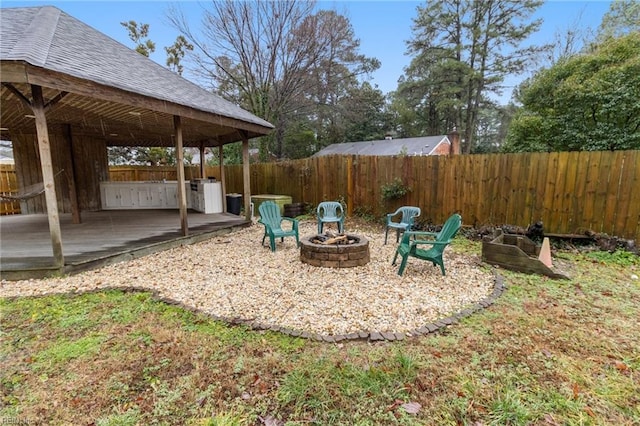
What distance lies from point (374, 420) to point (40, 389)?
2.14 meters

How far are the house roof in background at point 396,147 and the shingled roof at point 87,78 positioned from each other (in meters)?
13.9

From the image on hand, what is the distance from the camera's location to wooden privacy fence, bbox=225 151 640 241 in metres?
4.71

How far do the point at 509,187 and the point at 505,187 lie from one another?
65mm

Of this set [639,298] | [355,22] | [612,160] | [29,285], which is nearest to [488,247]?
[639,298]

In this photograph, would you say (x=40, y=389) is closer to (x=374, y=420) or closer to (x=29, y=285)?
(x=374, y=420)

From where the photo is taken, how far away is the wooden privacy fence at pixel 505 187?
15.5 feet

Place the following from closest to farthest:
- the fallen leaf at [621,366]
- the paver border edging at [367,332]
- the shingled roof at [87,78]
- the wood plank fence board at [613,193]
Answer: the fallen leaf at [621,366] < the paver border edging at [367,332] < the shingled roof at [87,78] < the wood plank fence board at [613,193]

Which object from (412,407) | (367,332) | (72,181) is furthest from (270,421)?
(72,181)

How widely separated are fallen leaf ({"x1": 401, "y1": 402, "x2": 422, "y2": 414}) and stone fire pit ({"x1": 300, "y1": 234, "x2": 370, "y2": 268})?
242cm

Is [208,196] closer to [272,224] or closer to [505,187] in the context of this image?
[272,224]

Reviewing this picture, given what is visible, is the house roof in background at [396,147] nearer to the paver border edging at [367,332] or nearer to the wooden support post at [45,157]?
→ the paver border edging at [367,332]

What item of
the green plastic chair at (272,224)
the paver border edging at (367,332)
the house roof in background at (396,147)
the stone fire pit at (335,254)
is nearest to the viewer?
the paver border edging at (367,332)

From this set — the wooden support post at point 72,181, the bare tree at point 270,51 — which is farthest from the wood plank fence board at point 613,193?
the bare tree at point 270,51

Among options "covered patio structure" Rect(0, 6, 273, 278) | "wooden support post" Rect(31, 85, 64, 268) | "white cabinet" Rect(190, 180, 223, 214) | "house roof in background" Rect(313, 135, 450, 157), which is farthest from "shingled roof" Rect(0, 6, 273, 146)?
"house roof in background" Rect(313, 135, 450, 157)
